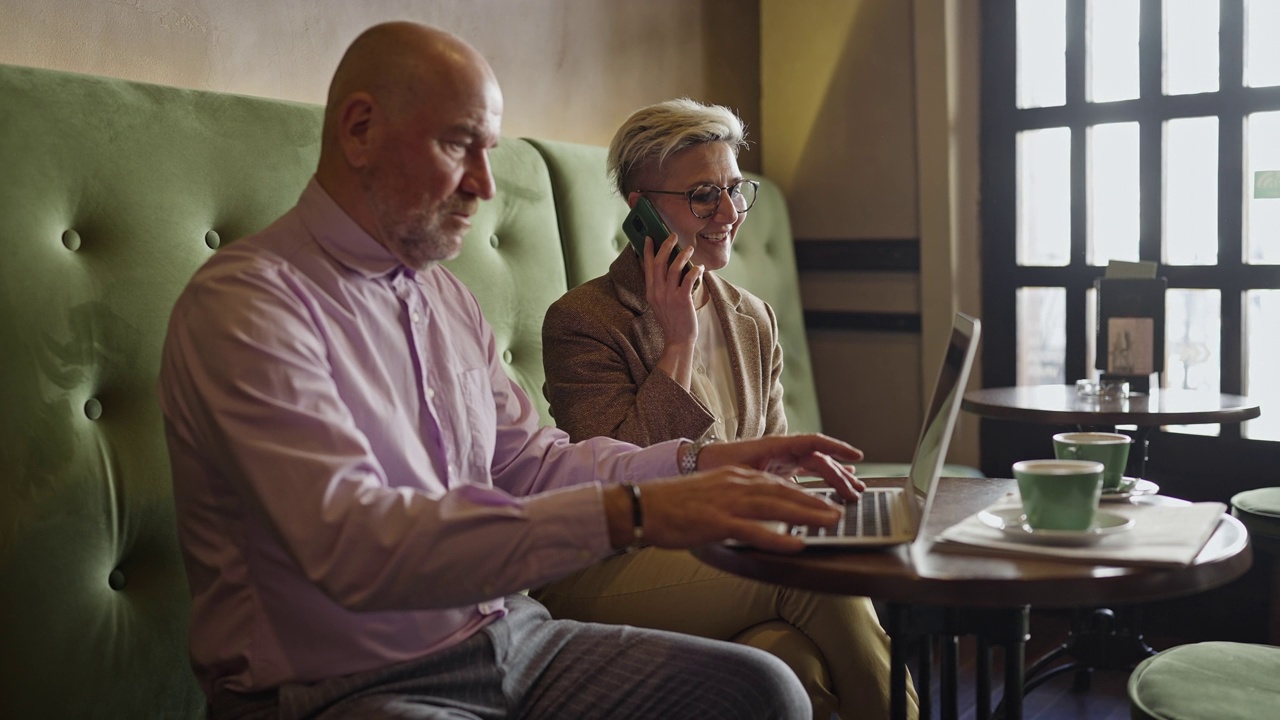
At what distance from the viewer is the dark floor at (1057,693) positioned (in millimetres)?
2625

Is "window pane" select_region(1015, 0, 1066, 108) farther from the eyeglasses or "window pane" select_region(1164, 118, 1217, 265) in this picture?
the eyeglasses

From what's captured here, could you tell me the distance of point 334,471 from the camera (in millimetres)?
1060

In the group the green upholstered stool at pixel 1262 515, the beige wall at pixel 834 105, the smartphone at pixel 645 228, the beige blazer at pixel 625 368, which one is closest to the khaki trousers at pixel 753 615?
the beige blazer at pixel 625 368

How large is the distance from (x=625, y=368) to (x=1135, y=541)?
1.01 m

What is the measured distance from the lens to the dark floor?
2.62 metres

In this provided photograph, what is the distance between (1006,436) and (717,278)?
5.00 feet

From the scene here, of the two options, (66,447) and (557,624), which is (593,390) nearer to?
(557,624)

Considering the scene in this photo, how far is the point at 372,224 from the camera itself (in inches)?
52.5

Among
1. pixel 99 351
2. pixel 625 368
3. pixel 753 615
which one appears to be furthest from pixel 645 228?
pixel 99 351

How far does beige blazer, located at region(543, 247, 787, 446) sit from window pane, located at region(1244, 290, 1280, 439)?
5.26 ft

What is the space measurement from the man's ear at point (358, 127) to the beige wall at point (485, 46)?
788 millimetres

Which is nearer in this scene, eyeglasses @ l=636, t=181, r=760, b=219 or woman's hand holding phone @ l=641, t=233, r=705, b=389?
woman's hand holding phone @ l=641, t=233, r=705, b=389

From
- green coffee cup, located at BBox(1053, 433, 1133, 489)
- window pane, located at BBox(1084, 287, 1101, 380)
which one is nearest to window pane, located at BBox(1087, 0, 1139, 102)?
window pane, located at BBox(1084, 287, 1101, 380)

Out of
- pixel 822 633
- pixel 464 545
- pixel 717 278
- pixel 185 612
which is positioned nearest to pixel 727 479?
pixel 464 545
